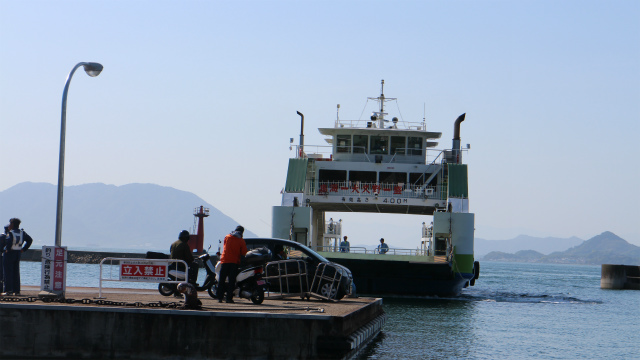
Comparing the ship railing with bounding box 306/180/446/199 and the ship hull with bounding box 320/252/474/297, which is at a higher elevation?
the ship railing with bounding box 306/180/446/199

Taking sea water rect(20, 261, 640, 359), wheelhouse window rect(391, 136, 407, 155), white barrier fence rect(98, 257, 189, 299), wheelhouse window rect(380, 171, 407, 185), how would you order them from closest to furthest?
1. white barrier fence rect(98, 257, 189, 299)
2. sea water rect(20, 261, 640, 359)
3. wheelhouse window rect(380, 171, 407, 185)
4. wheelhouse window rect(391, 136, 407, 155)

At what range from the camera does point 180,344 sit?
12.1 meters

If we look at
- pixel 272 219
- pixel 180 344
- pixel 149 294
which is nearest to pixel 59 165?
pixel 149 294

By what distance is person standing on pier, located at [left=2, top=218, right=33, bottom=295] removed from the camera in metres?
14.9

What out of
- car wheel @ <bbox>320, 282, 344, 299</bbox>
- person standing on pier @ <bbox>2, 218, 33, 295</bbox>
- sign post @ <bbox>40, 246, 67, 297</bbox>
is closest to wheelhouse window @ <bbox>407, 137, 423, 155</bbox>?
car wheel @ <bbox>320, 282, 344, 299</bbox>

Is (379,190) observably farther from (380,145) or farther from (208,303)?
(208,303)

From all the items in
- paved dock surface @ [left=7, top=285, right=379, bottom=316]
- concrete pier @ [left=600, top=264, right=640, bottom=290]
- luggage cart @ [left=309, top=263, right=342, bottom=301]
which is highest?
luggage cart @ [left=309, top=263, right=342, bottom=301]

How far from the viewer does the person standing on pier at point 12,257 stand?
49.0 ft

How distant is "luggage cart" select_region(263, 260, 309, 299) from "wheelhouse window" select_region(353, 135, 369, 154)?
674 inches

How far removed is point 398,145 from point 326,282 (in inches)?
712

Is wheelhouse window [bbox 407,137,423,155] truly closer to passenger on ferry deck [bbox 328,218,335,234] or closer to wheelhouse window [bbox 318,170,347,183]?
wheelhouse window [bbox 318,170,347,183]

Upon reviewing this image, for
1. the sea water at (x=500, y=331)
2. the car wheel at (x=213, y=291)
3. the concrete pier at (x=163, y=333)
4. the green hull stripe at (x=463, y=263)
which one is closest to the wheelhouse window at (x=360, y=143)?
the sea water at (x=500, y=331)

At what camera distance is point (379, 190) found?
102 feet

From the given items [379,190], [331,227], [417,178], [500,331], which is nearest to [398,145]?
[417,178]
